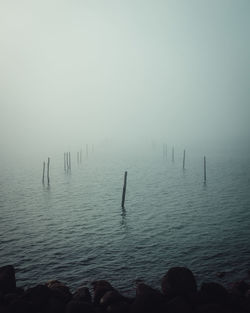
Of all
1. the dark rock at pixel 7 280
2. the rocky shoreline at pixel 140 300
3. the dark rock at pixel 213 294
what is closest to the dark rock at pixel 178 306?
the rocky shoreline at pixel 140 300

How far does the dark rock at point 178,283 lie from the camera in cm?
1248

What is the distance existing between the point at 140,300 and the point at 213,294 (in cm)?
334

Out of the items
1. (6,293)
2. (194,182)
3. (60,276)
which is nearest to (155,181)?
(194,182)

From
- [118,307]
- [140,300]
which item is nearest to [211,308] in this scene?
[140,300]

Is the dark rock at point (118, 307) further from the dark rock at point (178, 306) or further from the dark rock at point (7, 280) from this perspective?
the dark rock at point (7, 280)

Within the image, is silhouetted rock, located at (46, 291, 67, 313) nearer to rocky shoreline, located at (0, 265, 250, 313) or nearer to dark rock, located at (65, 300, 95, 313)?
rocky shoreline, located at (0, 265, 250, 313)

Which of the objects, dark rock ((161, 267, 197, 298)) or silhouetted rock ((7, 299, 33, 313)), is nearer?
silhouetted rock ((7, 299, 33, 313))

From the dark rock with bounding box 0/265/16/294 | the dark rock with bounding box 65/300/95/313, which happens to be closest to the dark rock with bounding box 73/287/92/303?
the dark rock with bounding box 65/300/95/313

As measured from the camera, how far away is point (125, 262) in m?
19.4

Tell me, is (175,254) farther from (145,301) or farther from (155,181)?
(155,181)

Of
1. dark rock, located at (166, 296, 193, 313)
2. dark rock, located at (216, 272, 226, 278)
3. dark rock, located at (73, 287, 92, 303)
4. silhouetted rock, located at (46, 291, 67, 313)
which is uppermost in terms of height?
dark rock, located at (166, 296, 193, 313)

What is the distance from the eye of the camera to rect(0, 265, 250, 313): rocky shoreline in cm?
1079

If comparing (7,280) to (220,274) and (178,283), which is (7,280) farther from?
(220,274)

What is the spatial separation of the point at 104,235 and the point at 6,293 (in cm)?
1265
